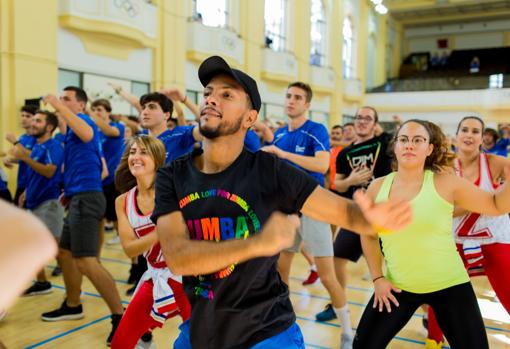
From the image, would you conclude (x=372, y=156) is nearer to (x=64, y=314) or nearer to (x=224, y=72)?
(x=224, y=72)

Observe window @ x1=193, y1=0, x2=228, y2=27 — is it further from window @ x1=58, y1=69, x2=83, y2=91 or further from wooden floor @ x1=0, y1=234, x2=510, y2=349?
wooden floor @ x1=0, y1=234, x2=510, y2=349

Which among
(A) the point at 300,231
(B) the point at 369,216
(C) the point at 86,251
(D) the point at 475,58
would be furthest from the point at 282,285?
(D) the point at 475,58

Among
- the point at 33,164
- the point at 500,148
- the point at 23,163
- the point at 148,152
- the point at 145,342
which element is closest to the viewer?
the point at 148,152

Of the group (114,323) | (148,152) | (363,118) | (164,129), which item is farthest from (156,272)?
(363,118)

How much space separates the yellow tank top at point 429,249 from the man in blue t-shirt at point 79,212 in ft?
8.46

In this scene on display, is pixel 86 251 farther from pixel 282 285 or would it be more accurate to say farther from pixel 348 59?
pixel 348 59

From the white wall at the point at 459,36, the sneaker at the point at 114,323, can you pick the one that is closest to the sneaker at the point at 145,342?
the sneaker at the point at 114,323

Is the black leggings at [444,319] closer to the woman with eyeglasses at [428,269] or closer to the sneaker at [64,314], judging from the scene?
the woman with eyeglasses at [428,269]

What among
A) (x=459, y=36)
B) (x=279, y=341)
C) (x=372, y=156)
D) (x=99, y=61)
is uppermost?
(x=459, y=36)

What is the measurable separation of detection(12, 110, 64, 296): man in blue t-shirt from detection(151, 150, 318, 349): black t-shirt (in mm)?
3747

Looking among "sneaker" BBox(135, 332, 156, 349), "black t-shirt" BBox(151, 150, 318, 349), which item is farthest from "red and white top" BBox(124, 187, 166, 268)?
"black t-shirt" BBox(151, 150, 318, 349)

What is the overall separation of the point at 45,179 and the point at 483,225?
176 inches

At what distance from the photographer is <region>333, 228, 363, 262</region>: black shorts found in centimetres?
457

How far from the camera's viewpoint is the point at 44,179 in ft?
18.0
